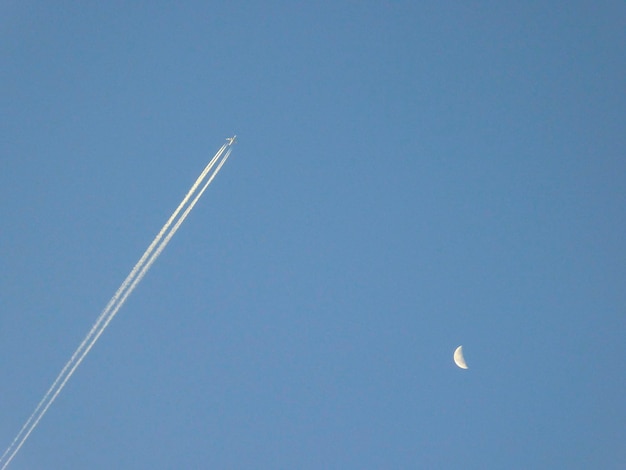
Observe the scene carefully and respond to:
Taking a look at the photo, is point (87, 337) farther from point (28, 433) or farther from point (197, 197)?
point (197, 197)

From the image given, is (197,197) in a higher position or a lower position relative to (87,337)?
higher

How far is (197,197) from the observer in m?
9.97

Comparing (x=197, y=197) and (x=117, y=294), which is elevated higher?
(x=197, y=197)

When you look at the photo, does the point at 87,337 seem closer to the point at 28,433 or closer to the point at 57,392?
the point at 57,392

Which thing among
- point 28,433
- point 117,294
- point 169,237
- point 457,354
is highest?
point 457,354

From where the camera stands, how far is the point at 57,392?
389 inches

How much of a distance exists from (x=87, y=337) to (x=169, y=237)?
1.85 m

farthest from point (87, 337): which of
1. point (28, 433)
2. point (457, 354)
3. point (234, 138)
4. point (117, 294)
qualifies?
point (457, 354)

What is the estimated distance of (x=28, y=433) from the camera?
9797 millimetres

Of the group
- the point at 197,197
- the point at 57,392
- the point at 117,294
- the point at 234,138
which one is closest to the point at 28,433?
the point at 57,392

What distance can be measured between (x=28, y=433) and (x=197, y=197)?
415cm

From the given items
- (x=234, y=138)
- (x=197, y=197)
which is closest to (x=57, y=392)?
(x=197, y=197)

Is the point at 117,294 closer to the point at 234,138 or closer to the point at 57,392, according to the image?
the point at 57,392

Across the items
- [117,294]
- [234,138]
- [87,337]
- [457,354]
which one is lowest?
[87,337]
